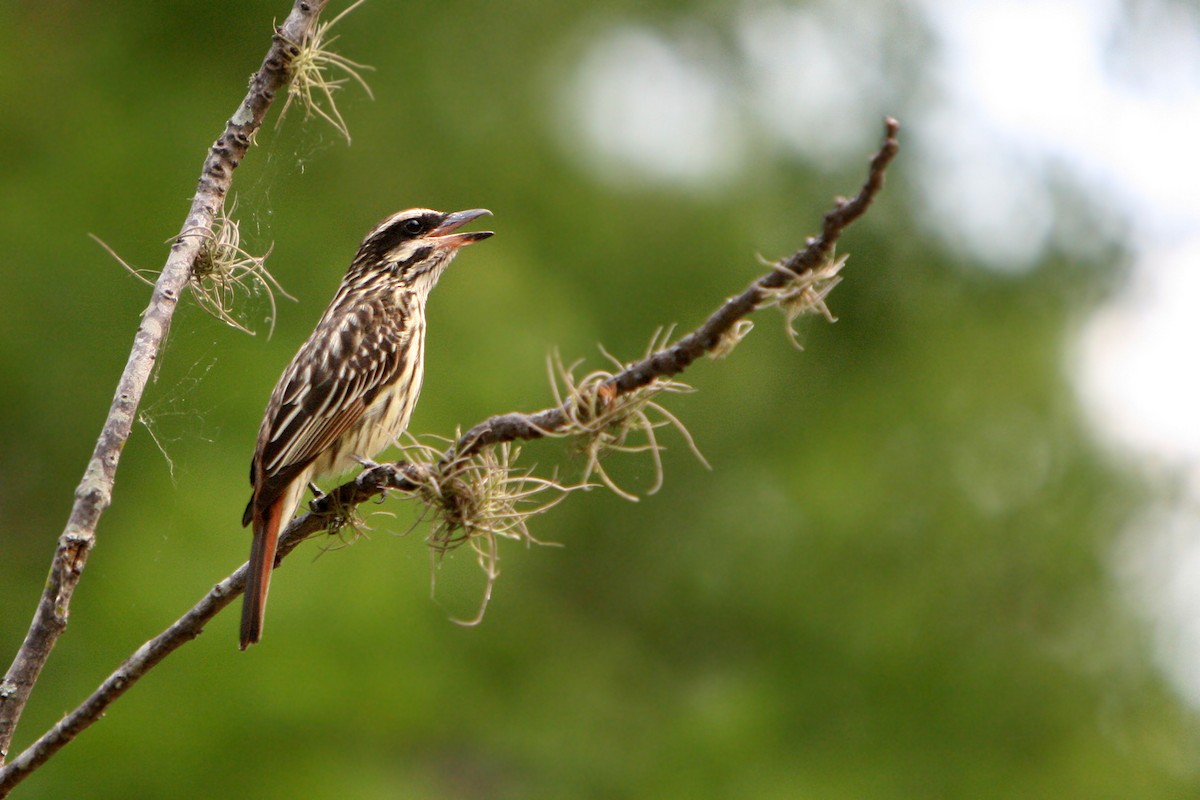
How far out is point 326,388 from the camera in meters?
4.12

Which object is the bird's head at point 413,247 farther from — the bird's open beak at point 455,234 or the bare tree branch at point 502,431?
the bare tree branch at point 502,431

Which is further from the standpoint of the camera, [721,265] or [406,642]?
[721,265]

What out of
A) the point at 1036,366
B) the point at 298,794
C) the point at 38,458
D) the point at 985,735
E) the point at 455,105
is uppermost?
the point at 1036,366

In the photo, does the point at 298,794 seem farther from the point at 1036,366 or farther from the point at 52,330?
the point at 1036,366

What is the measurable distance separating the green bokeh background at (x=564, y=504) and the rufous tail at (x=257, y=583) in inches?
118

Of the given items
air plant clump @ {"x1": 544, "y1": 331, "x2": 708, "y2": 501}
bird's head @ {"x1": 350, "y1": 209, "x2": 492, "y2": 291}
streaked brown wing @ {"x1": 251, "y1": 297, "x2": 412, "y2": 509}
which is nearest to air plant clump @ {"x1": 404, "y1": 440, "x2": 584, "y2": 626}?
air plant clump @ {"x1": 544, "y1": 331, "x2": 708, "y2": 501}

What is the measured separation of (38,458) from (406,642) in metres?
2.28

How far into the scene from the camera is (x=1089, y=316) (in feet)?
30.3

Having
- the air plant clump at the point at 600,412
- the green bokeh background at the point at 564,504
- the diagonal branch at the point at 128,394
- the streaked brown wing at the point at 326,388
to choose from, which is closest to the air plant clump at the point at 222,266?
the diagonal branch at the point at 128,394

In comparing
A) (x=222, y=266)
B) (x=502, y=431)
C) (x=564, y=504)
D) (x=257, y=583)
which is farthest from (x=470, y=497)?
(x=564, y=504)

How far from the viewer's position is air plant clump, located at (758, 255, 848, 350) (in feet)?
6.77

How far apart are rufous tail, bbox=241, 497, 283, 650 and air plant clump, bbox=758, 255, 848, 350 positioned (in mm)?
1436

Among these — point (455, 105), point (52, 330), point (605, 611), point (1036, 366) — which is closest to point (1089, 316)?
point (1036, 366)

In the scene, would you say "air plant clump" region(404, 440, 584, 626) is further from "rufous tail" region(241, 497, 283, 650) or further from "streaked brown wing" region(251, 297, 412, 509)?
"streaked brown wing" region(251, 297, 412, 509)
